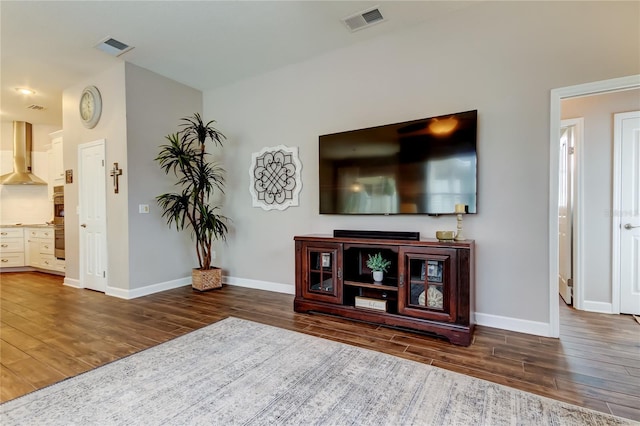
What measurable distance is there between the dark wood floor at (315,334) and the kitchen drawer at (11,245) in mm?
2923

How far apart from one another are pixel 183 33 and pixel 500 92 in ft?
10.7

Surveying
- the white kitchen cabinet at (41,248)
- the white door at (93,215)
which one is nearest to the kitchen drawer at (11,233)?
the white kitchen cabinet at (41,248)

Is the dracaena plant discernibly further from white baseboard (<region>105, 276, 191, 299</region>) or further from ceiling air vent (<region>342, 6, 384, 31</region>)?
ceiling air vent (<region>342, 6, 384, 31</region>)

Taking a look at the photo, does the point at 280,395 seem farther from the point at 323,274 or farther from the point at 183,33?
the point at 183,33

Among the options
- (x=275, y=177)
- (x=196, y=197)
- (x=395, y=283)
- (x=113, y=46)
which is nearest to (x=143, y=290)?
(x=196, y=197)

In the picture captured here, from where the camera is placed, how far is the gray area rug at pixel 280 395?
153 cm

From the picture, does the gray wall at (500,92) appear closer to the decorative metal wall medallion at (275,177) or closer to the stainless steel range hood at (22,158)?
the decorative metal wall medallion at (275,177)

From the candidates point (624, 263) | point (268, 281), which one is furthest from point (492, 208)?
point (268, 281)

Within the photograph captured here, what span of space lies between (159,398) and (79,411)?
15.2 inches

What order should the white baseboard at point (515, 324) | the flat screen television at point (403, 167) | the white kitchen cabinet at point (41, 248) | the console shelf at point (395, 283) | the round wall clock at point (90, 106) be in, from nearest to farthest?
the console shelf at point (395, 283)
the white baseboard at point (515, 324)
the flat screen television at point (403, 167)
the round wall clock at point (90, 106)
the white kitchen cabinet at point (41, 248)

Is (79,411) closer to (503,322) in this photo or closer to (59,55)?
(503,322)

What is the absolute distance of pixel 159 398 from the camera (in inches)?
67.0

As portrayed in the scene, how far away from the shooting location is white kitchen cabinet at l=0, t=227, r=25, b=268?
5.83 metres

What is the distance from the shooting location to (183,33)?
10.5 feet
